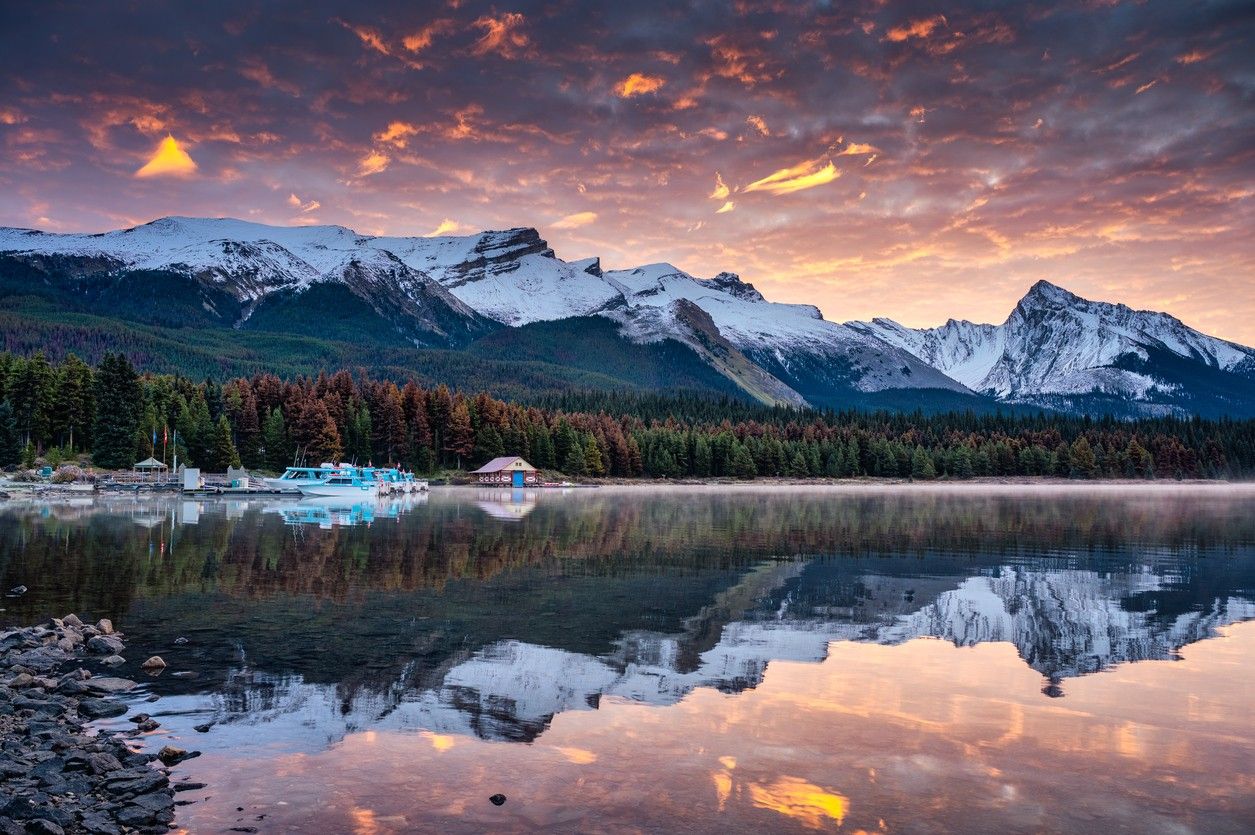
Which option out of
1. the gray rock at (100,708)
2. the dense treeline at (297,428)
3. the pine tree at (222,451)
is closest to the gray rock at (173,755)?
the gray rock at (100,708)

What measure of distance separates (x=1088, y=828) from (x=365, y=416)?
152108 millimetres

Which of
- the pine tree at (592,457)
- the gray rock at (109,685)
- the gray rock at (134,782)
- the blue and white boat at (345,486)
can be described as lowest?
the blue and white boat at (345,486)

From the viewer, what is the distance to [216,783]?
1465cm

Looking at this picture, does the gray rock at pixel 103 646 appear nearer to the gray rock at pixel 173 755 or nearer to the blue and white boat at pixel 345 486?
the gray rock at pixel 173 755

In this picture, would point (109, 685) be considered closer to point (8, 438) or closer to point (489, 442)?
point (8, 438)

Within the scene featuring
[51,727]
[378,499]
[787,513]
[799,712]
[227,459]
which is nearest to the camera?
[51,727]

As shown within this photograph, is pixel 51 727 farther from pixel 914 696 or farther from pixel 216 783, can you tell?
pixel 914 696

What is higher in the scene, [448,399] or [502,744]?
[448,399]

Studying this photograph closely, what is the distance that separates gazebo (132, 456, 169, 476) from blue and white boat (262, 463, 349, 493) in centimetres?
1351

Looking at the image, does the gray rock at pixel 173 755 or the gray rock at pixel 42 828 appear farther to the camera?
the gray rock at pixel 173 755

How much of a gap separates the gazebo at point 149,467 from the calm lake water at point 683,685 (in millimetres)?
80340

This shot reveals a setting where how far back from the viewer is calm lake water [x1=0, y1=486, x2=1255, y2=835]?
47.0ft

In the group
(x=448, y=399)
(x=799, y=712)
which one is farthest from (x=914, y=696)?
(x=448, y=399)

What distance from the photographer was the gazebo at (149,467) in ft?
396
